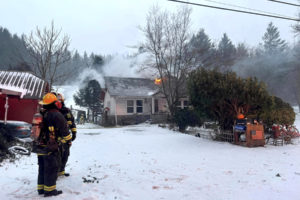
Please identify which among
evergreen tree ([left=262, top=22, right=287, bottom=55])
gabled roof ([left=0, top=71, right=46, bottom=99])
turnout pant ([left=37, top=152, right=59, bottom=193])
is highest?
evergreen tree ([left=262, top=22, right=287, bottom=55])

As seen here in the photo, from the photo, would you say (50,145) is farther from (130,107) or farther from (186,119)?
(130,107)

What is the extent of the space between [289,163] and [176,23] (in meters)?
14.6

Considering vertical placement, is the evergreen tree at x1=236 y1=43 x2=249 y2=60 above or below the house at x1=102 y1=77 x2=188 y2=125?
above

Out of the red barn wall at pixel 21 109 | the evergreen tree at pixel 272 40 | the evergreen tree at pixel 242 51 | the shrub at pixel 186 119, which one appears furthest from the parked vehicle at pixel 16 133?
the evergreen tree at pixel 272 40

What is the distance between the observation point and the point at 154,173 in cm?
518

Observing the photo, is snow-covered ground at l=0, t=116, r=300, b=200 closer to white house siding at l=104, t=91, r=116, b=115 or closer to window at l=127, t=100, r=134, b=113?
white house siding at l=104, t=91, r=116, b=115

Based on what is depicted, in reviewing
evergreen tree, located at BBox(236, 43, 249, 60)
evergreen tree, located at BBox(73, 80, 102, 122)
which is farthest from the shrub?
evergreen tree, located at BBox(236, 43, 249, 60)

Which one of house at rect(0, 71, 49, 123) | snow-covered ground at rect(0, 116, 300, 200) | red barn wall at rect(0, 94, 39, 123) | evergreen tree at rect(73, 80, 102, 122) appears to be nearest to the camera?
snow-covered ground at rect(0, 116, 300, 200)

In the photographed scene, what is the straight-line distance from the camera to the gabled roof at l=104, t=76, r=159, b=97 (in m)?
22.5

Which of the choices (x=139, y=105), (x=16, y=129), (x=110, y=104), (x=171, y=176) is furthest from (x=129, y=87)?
(x=171, y=176)

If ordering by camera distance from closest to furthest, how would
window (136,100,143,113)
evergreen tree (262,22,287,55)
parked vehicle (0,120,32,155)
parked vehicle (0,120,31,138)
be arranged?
parked vehicle (0,120,32,155) → parked vehicle (0,120,31,138) → window (136,100,143,113) → evergreen tree (262,22,287,55)

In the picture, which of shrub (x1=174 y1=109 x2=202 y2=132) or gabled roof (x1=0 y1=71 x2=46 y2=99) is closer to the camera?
gabled roof (x1=0 y1=71 x2=46 y2=99)

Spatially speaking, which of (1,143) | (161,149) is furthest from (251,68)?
(1,143)

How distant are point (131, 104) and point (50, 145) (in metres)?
19.5
